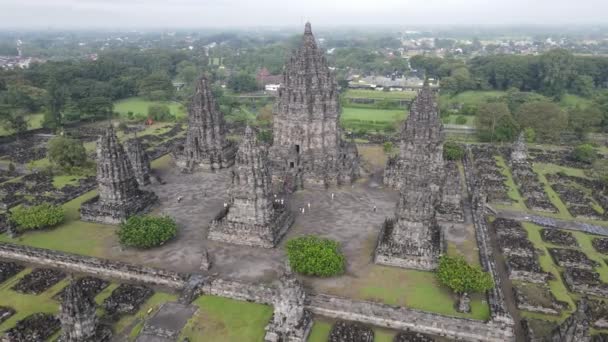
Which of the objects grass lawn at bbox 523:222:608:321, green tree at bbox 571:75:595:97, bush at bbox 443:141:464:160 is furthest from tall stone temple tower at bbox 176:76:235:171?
green tree at bbox 571:75:595:97

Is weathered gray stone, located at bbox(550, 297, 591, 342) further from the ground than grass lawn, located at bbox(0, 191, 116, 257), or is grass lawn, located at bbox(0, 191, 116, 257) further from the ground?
weathered gray stone, located at bbox(550, 297, 591, 342)

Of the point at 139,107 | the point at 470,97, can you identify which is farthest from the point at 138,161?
the point at 470,97

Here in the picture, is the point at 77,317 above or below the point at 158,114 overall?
below

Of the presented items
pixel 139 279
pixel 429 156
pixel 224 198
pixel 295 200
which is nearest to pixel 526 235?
pixel 429 156

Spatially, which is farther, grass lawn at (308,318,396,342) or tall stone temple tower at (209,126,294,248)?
tall stone temple tower at (209,126,294,248)

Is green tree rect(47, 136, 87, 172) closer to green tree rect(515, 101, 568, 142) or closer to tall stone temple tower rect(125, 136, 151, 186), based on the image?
tall stone temple tower rect(125, 136, 151, 186)

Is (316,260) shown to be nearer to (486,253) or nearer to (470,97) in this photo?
(486,253)
